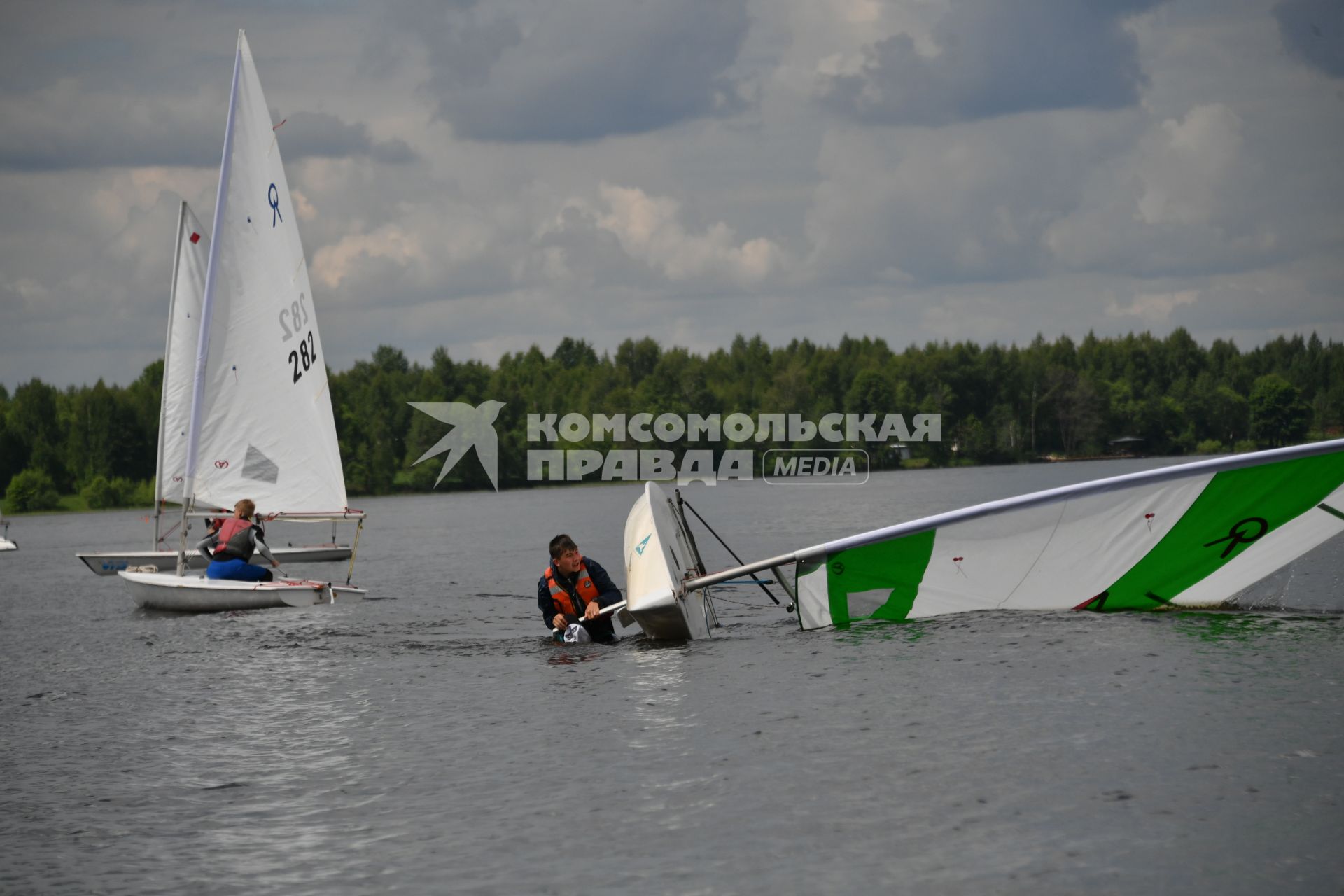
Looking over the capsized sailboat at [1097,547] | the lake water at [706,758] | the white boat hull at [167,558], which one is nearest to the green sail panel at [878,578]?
the capsized sailboat at [1097,547]

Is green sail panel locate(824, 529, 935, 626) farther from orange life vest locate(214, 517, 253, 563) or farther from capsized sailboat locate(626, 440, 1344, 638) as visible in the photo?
orange life vest locate(214, 517, 253, 563)

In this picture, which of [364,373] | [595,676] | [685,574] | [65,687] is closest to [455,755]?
[595,676]

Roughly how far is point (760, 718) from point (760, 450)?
117018 mm

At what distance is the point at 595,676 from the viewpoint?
15.1 m

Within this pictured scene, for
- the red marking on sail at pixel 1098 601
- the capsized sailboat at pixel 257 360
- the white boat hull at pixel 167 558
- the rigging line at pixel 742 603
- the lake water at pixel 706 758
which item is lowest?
the lake water at pixel 706 758

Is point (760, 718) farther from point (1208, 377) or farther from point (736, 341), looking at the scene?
point (736, 341)

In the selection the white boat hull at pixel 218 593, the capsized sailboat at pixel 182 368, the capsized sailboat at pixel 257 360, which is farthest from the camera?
the capsized sailboat at pixel 182 368

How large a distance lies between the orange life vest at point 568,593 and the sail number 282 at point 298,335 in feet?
35.3

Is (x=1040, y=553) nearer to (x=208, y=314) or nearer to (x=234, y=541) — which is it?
(x=234, y=541)

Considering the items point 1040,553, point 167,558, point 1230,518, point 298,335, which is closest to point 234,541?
point 298,335

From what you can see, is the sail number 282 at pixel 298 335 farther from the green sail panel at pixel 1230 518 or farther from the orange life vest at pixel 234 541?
the green sail panel at pixel 1230 518

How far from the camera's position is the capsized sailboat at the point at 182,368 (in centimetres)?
3434

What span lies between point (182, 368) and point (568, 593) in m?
21.1

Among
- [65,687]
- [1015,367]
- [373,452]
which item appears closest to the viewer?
[65,687]
